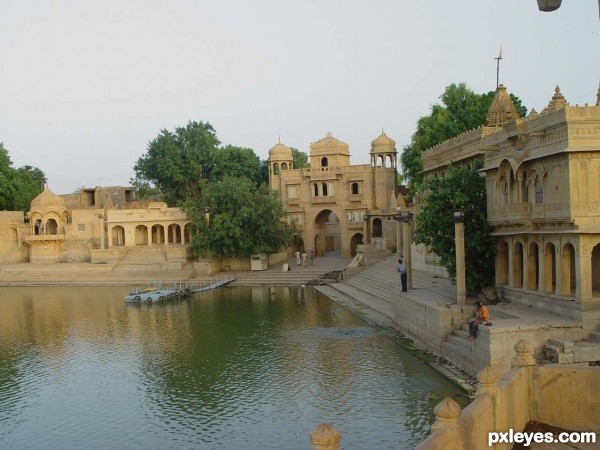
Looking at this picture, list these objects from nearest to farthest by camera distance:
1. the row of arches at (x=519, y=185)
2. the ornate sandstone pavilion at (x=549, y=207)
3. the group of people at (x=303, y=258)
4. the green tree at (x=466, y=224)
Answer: the ornate sandstone pavilion at (x=549, y=207) < the row of arches at (x=519, y=185) < the green tree at (x=466, y=224) < the group of people at (x=303, y=258)

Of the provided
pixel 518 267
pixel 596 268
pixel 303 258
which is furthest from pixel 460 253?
pixel 303 258

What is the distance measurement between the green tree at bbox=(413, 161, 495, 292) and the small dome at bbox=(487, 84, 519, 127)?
630 centimetres

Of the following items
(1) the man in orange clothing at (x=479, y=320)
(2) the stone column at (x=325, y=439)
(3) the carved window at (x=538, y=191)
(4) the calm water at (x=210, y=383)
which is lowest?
(4) the calm water at (x=210, y=383)

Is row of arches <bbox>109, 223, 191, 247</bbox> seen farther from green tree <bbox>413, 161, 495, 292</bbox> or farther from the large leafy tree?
green tree <bbox>413, 161, 495, 292</bbox>

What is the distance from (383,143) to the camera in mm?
Answer: 47062

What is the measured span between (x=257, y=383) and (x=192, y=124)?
3976cm

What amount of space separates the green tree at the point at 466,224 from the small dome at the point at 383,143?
25.8 m

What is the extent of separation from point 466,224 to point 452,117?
68.0 ft

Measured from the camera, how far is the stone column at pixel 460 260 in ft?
61.1

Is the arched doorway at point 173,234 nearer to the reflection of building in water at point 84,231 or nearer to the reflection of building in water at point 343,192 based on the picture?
the reflection of building in water at point 84,231

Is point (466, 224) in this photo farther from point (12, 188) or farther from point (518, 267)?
point (12, 188)

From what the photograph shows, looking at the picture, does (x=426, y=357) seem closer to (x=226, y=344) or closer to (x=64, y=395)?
(x=226, y=344)

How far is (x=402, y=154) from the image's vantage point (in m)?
47.3

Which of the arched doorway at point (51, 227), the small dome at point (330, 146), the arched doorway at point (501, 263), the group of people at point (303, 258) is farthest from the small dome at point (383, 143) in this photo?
the arched doorway at point (501, 263)
